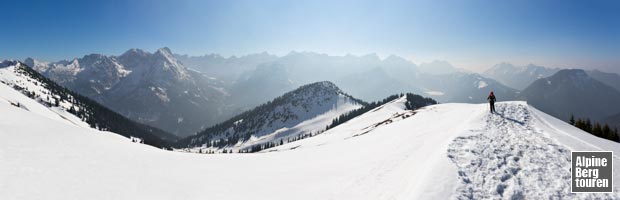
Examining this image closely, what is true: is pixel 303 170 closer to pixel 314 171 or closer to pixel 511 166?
pixel 314 171

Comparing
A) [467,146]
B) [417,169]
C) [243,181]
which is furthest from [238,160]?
[467,146]

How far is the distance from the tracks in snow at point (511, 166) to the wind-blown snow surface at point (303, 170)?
55 mm

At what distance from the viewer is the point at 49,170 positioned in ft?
59.5

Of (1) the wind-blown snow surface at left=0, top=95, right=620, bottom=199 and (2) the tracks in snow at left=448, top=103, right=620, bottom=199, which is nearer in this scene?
(2) the tracks in snow at left=448, top=103, right=620, bottom=199

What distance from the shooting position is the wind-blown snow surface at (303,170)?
15.1 metres

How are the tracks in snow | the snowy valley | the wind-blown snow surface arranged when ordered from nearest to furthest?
1. the tracks in snow
2. the snowy valley
3. the wind-blown snow surface

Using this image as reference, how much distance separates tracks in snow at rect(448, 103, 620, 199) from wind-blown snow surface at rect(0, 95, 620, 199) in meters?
0.05

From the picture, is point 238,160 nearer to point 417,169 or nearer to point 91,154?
point 91,154

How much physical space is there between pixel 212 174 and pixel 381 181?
14.0 meters

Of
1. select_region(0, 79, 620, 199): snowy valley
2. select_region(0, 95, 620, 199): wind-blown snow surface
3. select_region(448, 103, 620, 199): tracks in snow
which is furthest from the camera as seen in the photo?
select_region(0, 95, 620, 199): wind-blown snow surface

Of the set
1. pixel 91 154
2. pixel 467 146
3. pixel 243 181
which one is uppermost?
pixel 467 146

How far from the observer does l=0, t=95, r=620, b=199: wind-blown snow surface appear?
1506 centimetres

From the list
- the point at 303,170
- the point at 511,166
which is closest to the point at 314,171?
the point at 303,170

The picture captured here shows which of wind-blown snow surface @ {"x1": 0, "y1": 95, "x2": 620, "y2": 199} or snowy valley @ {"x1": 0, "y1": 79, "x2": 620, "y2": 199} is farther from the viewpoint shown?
wind-blown snow surface @ {"x1": 0, "y1": 95, "x2": 620, "y2": 199}
